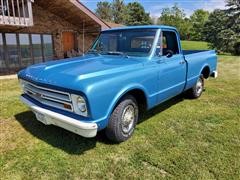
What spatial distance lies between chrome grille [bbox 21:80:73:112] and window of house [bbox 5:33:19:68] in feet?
32.7

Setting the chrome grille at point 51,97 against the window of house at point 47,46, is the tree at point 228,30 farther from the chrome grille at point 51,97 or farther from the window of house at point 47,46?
the chrome grille at point 51,97

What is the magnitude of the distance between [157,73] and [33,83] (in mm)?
2205

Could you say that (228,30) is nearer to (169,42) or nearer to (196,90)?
(196,90)

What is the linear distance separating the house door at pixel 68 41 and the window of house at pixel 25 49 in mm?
2728

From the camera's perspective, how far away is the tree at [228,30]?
25094 mm

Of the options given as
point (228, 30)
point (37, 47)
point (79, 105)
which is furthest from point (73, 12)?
point (228, 30)

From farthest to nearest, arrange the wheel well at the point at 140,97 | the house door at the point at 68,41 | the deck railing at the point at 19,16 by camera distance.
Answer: the house door at the point at 68,41 → the deck railing at the point at 19,16 → the wheel well at the point at 140,97

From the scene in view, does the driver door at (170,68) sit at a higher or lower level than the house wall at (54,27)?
lower

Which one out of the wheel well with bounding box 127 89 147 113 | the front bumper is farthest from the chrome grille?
the wheel well with bounding box 127 89 147 113

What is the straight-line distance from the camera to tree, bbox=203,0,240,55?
25.1 metres

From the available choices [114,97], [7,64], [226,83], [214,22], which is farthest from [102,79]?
[214,22]

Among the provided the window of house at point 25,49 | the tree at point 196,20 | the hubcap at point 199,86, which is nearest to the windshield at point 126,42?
the hubcap at point 199,86

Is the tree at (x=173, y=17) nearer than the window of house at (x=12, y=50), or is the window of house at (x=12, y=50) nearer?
the window of house at (x=12, y=50)

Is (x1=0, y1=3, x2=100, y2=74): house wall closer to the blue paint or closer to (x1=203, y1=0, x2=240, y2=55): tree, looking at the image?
the blue paint
